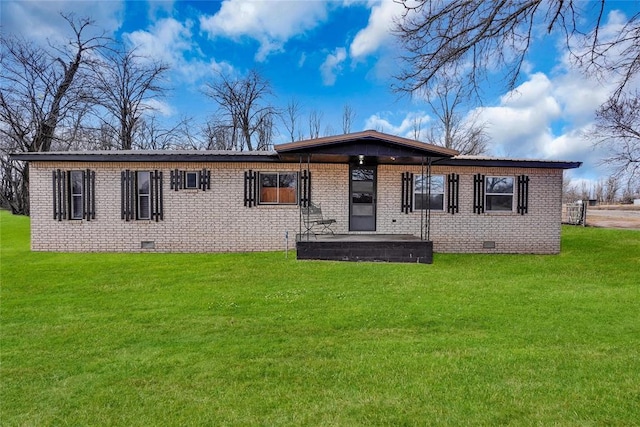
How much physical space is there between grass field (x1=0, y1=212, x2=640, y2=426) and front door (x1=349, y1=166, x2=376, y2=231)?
375 centimetres

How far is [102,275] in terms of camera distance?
7.32 m

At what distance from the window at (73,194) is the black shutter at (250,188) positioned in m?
4.51

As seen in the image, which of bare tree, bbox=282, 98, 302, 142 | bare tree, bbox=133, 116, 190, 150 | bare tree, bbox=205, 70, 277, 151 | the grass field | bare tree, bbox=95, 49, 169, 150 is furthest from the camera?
bare tree, bbox=282, 98, 302, 142

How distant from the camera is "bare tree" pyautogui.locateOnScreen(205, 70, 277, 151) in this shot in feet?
96.0

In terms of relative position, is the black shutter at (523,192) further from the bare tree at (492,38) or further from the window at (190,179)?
the window at (190,179)

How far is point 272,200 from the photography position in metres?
10.8

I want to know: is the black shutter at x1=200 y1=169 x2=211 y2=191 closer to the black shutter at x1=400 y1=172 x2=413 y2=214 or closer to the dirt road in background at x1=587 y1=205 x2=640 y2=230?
the black shutter at x1=400 y1=172 x2=413 y2=214

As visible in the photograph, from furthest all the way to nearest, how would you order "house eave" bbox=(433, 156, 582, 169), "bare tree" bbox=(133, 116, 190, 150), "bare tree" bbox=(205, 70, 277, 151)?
"bare tree" bbox=(205, 70, 277, 151)
"bare tree" bbox=(133, 116, 190, 150)
"house eave" bbox=(433, 156, 582, 169)

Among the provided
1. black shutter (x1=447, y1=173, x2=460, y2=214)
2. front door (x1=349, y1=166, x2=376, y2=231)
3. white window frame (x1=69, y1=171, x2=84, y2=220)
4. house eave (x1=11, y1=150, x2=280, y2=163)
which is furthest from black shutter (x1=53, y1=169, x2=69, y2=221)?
black shutter (x1=447, y1=173, x2=460, y2=214)

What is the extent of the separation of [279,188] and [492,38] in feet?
22.3

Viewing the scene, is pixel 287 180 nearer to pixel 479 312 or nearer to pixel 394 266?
pixel 394 266

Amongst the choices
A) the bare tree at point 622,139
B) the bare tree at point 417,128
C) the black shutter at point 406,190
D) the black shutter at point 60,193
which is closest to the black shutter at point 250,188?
the black shutter at point 406,190

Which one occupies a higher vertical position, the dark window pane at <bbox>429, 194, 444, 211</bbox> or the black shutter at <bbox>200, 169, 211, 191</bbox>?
the black shutter at <bbox>200, 169, 211, 191</bbox>

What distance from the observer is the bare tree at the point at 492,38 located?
5504 millimetres
